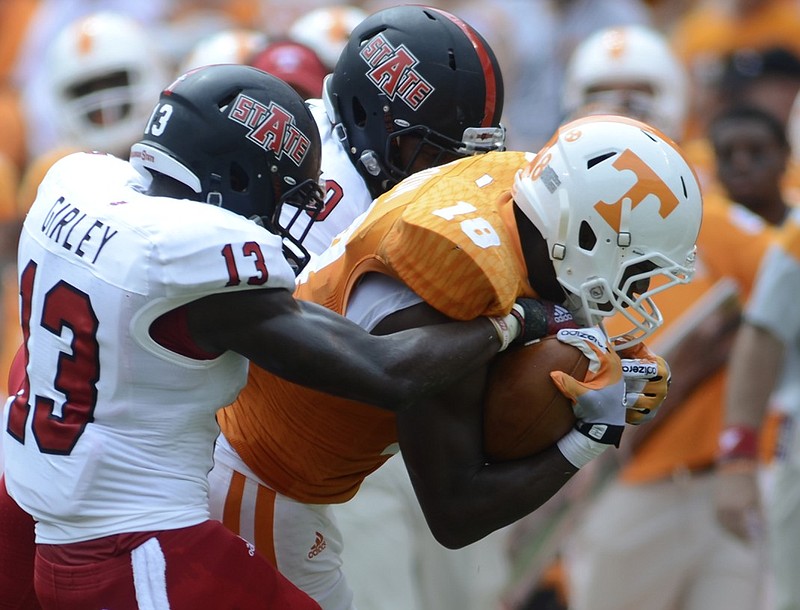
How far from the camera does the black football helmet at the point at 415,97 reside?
4477mm

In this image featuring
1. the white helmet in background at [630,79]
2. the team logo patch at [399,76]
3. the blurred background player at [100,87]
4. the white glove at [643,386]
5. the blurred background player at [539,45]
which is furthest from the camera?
the blurred background player at [539,45]

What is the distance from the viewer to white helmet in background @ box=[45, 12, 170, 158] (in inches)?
287

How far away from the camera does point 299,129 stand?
3.79 meters

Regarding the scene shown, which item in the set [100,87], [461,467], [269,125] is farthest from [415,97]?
[100,87]

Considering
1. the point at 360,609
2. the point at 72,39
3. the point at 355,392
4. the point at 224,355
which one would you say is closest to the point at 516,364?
the point at 355,392

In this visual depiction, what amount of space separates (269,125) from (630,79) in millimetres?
4089

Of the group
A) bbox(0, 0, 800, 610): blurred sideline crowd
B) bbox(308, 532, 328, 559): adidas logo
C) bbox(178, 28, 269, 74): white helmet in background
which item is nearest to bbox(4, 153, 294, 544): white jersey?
bbox(308, 532, 328, 559): adidas logo

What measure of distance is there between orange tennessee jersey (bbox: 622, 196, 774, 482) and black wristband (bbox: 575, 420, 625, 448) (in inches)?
102

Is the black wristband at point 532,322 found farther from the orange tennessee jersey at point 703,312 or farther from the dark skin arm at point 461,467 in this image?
the orange tennessee jersey at point 703,312

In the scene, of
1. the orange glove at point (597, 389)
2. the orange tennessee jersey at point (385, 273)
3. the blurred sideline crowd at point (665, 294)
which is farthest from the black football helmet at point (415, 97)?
the blurred sideline crowd at point (665, 294)

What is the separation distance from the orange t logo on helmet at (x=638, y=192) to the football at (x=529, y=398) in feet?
1.01

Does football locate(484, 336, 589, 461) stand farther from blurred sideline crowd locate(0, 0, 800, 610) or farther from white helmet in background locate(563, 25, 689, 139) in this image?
white helmet in background locate(563, 25, 689, 139)

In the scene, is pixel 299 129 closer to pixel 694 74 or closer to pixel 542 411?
pixel 542 411

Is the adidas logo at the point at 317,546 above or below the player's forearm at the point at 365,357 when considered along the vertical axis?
below
